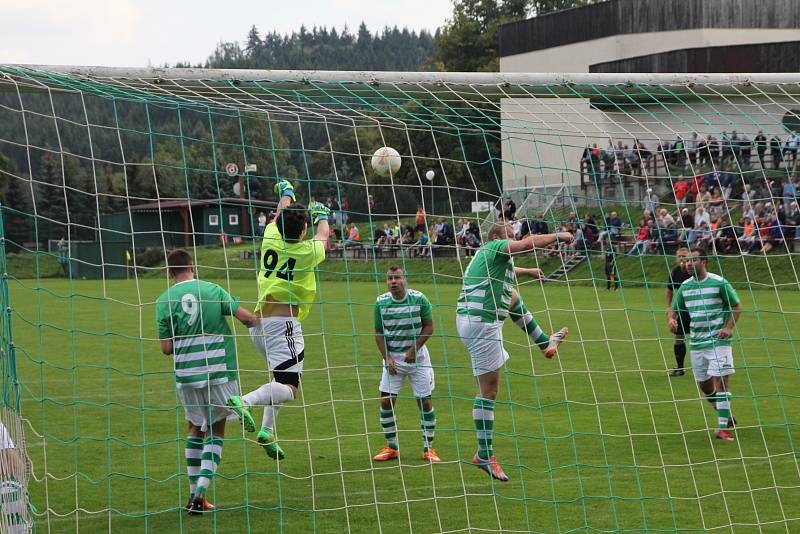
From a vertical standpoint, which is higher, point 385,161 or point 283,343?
point 385,161

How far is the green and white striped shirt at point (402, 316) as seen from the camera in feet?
29.3

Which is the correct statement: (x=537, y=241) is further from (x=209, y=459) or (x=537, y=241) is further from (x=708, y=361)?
(x=708, y=361)

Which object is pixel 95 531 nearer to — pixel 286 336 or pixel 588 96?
pixel 286 336

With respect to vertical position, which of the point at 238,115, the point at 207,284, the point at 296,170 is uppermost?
the point at 238,115

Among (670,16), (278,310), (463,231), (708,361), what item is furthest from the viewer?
(670,16)

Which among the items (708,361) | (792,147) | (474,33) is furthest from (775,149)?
(474,33)

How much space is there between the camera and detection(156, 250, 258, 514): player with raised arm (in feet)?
22.5

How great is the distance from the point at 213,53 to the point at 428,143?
161273 millimetres

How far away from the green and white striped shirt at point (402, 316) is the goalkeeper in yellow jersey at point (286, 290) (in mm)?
1367

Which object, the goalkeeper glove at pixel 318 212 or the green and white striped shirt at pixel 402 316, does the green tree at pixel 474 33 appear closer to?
the green and white striped shirt at pixel 402 316

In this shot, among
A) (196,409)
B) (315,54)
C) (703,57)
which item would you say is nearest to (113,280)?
(703,57)

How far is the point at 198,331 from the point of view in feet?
22.7

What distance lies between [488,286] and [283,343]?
1701 mm

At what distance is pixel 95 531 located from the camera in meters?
6.71
